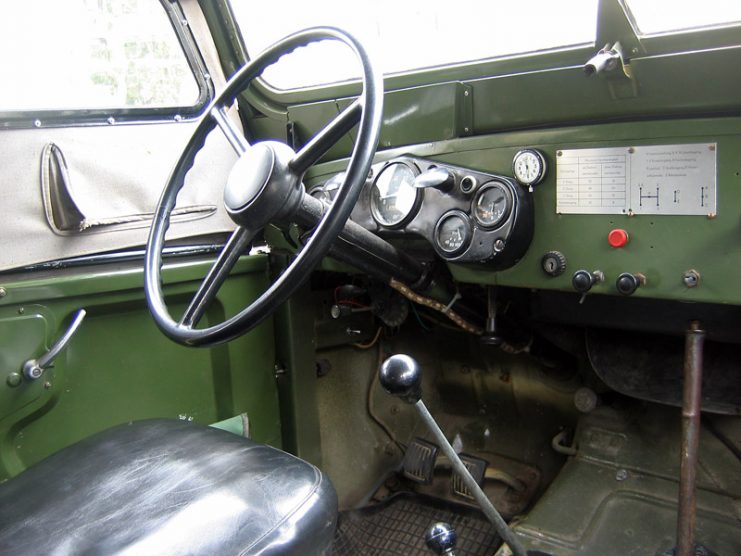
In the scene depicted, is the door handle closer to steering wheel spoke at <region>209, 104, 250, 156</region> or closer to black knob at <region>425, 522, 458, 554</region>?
steering wheel spoke at <region>209, 104, 250, 156</region>

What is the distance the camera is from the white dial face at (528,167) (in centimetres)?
139

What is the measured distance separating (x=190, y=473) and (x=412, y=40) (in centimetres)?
124

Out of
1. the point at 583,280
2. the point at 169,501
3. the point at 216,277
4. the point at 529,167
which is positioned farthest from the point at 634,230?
the point at 169,501

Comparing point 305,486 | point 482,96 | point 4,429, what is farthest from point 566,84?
point 4,429

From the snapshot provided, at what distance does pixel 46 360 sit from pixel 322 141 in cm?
81

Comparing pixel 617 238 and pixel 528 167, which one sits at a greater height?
pixel 528 167

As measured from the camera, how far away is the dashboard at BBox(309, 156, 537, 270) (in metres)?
1.40

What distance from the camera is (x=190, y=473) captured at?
3.78 feet

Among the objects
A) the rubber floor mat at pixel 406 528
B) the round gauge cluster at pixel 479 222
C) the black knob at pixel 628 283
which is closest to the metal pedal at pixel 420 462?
the rubber floor mat at pixel 406 528

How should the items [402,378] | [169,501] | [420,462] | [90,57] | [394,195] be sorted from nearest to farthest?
[169,501] → [402,378] → [394,195] → [90,57] → [420,462]

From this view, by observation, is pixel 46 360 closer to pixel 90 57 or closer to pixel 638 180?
pixel 90 57

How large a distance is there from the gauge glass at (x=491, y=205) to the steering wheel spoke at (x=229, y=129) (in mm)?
506

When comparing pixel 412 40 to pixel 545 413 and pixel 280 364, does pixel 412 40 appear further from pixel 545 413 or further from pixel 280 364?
pixel 545 413

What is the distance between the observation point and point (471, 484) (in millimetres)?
1384
